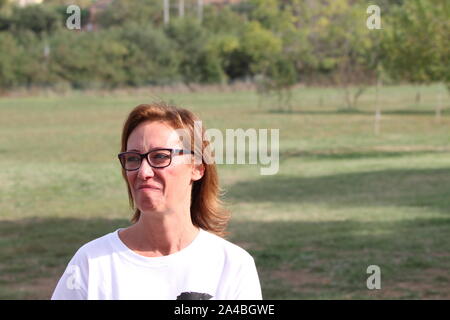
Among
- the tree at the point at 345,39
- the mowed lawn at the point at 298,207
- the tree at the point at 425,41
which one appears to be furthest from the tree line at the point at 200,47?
the mowed lawn at the point at 298,207

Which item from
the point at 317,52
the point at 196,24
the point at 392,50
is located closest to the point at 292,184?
the point at 392,50

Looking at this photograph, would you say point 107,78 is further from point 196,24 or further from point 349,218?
point 349,218

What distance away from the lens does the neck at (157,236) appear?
2436mm

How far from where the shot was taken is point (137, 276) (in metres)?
2.35

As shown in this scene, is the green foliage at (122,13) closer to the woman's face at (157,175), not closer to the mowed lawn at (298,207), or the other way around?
the mowed lawn at (298,207)

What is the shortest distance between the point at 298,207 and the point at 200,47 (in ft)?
219

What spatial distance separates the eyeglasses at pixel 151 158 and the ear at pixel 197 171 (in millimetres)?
174

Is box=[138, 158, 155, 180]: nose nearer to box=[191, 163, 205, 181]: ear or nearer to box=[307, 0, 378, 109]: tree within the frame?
box=[191, 163, 205, 181]: ear

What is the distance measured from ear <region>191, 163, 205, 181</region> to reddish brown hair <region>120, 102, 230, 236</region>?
0.04ft

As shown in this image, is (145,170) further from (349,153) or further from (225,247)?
(349,153)

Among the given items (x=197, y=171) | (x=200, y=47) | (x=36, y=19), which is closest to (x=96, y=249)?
(x=197, y=171)

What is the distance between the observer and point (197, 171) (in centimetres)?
259

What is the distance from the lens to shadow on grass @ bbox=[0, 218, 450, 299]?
31.4 ft
